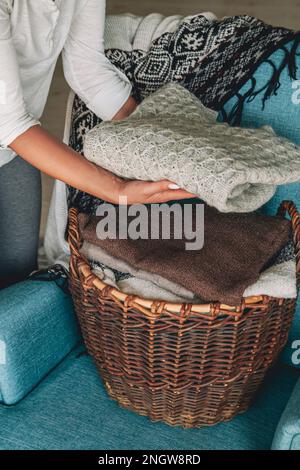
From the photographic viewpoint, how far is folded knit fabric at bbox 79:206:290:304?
2.91 ft

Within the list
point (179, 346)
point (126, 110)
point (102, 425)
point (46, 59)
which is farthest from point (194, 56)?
point (102, 425)

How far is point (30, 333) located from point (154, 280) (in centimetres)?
28

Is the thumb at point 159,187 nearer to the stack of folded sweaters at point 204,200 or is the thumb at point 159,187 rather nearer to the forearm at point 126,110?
the stack of folded sweaters at point 204,200

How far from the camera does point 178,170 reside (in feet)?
2.71

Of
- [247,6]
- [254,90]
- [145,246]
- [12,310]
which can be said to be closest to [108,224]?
[145,246]

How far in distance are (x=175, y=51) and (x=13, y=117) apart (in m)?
0.43

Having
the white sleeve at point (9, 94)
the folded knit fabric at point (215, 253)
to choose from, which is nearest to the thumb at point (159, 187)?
the folded knit fabric at point (215, 253)

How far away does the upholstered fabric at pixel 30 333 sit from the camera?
1030 mm

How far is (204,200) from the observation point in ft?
2.72

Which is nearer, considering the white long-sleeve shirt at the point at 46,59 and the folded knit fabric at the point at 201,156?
the folded knit fabric at the point at 201,156

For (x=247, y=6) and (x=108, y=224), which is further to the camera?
(x=247, y=6)

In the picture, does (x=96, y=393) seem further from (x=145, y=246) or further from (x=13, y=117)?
(x=13, y=117)

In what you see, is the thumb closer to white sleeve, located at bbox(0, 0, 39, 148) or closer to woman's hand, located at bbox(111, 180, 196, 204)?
woman's hand, located at bbox(111, 180, 196, 204)

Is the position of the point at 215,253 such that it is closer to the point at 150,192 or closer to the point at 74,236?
the point at 150,192
